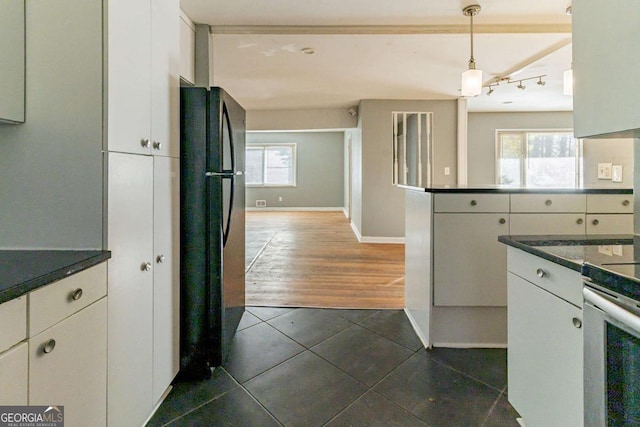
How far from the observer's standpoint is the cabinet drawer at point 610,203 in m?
1.99

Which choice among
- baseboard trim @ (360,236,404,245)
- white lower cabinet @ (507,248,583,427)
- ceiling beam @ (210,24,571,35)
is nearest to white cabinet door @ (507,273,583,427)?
white lower cabinet @ (507,248,583,427)

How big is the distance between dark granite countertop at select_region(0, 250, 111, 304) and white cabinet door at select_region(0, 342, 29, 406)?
14 centimetres

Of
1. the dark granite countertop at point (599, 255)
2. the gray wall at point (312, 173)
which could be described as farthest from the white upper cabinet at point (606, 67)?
the gray wall at point (312, 173)

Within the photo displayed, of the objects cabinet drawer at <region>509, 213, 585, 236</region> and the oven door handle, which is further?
cabinet drawer at <region>509, 213, 585, 236</region>

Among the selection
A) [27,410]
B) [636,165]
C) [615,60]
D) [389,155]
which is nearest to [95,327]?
[27,410]

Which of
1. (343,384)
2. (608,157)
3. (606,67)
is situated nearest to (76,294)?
(343,384)

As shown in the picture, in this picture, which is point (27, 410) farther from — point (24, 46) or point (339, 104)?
point (339, 104)

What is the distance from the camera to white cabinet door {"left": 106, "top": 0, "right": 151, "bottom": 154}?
116 centimetres

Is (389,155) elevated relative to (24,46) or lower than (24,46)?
elevated

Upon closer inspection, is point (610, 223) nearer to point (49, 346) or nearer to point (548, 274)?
point (548, 274)

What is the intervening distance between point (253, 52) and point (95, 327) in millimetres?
3348

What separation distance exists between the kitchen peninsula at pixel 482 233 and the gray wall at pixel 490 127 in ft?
16.6

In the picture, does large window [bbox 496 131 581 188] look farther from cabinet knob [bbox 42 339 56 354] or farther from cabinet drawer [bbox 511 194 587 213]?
cabinet knob [bbox 42 339 56 354]

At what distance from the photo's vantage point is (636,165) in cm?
126
